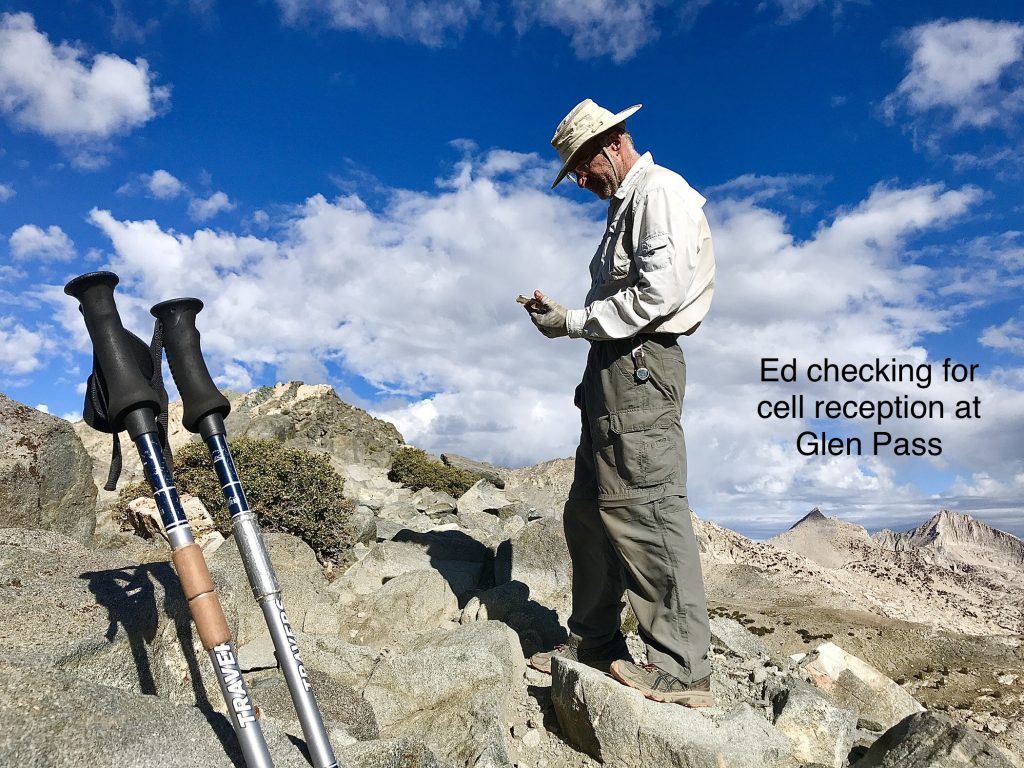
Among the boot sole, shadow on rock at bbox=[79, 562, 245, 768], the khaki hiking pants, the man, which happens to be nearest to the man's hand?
the man

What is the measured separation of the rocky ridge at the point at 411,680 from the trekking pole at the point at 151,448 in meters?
0.25

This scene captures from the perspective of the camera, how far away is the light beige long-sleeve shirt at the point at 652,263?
4004mm

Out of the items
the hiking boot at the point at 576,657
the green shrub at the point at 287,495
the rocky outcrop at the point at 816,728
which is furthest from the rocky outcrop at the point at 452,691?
the green shrub at the point at 287,495

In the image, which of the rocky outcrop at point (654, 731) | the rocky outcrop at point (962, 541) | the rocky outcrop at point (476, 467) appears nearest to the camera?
the rocky outcrop at point (654, 731)

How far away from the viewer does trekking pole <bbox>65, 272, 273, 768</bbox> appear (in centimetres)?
243

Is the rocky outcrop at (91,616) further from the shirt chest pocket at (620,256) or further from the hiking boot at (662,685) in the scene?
the shirt chest pocket at (620,256)

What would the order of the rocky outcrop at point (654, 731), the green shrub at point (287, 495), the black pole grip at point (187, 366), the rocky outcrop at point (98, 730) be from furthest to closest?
the green shrub at point (287, 495) → the rocky outcrop at point (654, 731) → the black pole grip at point (187, 366) → the rocky outcrop at point (98, 730)

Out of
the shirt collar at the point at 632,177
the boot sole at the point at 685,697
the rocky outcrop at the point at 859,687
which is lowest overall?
the rocky outcrop at the point at 859,687

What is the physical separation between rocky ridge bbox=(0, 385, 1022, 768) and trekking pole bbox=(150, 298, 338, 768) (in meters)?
0.17

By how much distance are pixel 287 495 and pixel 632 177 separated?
7442mm

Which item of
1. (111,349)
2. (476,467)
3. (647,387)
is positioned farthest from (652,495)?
(476,467)

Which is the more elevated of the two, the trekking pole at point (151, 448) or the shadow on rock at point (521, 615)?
the trekking pole at point (151, 448)

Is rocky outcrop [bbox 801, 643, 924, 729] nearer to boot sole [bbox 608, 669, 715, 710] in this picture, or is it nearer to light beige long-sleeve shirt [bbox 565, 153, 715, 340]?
boot sole [bbox 608, 669, 715, 710]

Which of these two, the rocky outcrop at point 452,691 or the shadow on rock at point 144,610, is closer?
the shadow on rock at point 144,610
